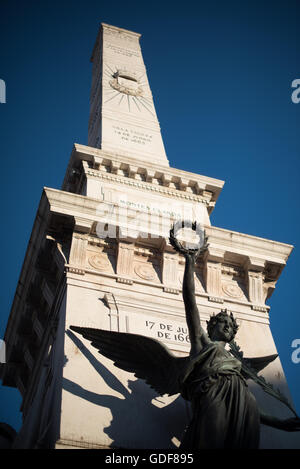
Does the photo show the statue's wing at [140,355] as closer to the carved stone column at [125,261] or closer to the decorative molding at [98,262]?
the carved stone column at [125,261]

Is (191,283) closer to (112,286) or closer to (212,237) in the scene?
(112,286)

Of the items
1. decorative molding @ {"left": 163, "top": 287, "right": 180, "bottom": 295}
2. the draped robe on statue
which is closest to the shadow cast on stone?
the draped robe on statue

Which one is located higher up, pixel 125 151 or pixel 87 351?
pixel 125 151

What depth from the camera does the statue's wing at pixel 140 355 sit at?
14.1 metres

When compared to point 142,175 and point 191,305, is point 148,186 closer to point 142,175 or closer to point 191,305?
point 142,175

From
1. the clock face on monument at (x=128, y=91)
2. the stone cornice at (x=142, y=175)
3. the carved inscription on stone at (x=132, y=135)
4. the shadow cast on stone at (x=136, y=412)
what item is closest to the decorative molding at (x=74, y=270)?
the shadow cast on stone at (x=136, y=412)

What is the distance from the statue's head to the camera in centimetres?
1298

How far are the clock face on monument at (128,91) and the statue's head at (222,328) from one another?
1507 centimetres

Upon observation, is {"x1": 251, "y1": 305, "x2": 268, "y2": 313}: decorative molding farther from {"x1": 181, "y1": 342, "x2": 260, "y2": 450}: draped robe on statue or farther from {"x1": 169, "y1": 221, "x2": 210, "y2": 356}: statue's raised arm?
{"x1": 181, "y1": 342, "x2": 260, "y2": 450}: draped robe on statue

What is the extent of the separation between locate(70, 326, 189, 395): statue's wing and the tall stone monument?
565mm

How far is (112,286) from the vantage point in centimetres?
1709

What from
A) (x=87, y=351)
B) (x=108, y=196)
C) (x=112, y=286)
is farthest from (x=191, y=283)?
(x=108, y=196)

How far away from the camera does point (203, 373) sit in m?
12.2

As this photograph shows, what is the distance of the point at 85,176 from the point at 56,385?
786cm
